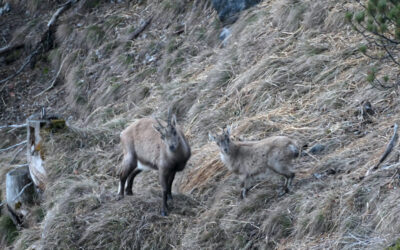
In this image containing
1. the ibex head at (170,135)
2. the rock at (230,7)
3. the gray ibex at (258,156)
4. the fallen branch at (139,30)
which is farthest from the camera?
the fallen branch at (139,30)

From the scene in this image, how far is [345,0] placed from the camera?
9672 millimetres

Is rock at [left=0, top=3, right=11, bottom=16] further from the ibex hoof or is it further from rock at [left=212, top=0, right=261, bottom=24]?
the ibex hoof

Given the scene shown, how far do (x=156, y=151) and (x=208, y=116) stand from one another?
2.10m

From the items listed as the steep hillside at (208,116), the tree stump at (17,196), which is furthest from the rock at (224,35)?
the tree stump at (17,196)

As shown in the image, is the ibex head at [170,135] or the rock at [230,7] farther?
the rock at [230,7]

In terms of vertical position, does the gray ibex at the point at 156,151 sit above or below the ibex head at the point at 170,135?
below

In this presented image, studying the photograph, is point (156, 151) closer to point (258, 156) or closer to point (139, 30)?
point (258, 156)

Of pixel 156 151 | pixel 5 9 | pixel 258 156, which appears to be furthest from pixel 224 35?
pixel 5 9

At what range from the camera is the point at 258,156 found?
259 inches

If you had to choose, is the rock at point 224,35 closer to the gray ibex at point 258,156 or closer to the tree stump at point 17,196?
the tree stump at point 17,196

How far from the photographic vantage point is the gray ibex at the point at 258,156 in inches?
250

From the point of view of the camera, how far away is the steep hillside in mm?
6078

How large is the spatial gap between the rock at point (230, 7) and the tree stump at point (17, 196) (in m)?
4.71

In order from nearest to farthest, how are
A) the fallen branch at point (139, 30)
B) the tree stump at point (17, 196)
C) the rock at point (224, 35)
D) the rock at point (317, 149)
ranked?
the rock at point (317, 149) < the tree stump at point (17, 196) < the rock at point (224, 35) < the fallen branch at point (139, 30)
